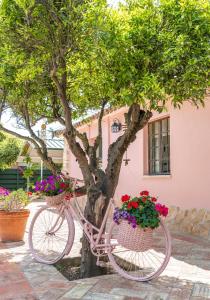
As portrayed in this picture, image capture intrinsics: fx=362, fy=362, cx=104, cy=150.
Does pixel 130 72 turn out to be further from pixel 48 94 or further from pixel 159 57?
pixel 48 94

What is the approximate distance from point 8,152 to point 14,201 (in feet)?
47.9

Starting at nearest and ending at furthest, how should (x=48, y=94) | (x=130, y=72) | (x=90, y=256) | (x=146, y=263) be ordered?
(x=130, y=72)
(x=90, y=256)
(x=146, y=263)
(x=48, y=94)

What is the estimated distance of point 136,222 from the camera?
4.25 m

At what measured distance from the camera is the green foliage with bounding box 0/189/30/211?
7457 millimetres

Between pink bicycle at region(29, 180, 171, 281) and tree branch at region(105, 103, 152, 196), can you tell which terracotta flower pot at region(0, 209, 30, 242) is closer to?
pink bicycle at region(29, 180, 171, 281)

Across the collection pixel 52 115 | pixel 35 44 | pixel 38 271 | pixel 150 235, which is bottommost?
pixel 38 271

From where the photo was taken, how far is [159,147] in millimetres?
10188

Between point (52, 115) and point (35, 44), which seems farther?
point (52, 115)

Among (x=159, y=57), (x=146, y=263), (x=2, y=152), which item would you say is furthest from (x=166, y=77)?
(x=2, y=152)

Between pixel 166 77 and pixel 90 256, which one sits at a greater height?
pixel 166 77

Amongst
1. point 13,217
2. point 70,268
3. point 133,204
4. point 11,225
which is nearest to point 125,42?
point 133,204

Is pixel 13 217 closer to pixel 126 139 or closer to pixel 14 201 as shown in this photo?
pixel 14 201

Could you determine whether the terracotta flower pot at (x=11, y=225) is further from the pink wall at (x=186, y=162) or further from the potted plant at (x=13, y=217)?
the pink wall at (x=186, y=162)

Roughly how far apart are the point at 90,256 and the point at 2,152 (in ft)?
56.8
